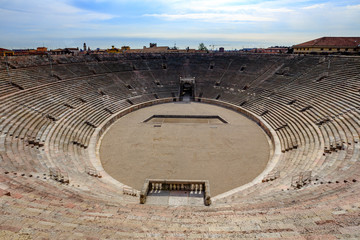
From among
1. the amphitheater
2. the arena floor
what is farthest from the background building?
the arena floor

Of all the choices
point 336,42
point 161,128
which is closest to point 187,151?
point 161,128

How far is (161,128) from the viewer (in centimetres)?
2548

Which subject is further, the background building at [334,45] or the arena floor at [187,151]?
the background building at [334,45]

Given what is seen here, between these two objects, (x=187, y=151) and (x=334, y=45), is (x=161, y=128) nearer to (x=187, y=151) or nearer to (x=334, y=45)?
(x=187, y=151)

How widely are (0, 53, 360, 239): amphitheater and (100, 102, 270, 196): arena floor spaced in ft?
2.27

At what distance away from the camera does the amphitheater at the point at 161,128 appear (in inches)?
258

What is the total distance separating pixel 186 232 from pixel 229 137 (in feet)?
56.3

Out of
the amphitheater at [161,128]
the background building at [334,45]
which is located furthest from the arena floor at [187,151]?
the background building at [334,45]

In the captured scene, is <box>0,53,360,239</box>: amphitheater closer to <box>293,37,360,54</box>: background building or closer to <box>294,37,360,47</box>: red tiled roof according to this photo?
<box>293,37,360,54</box>: background building

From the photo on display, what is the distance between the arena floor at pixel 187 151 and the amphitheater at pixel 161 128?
0.69 metres

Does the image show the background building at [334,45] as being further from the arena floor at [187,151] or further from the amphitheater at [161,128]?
the arena floor at [187,151]

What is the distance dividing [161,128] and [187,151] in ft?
22.1

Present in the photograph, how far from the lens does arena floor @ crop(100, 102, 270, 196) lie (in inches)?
620

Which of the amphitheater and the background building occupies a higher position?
the background building
